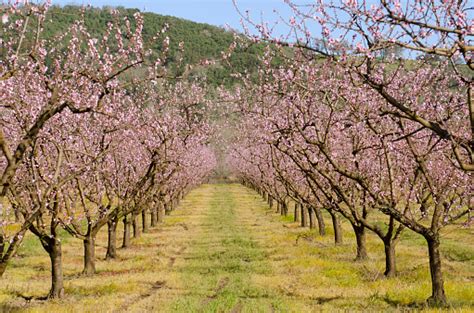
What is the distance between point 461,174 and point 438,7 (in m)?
11.0

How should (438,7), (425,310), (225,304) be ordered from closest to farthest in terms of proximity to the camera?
(438,7)
(425,310)
(225,304)

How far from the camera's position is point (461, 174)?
18.9 metres

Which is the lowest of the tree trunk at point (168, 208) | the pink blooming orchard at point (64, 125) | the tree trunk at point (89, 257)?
the tree trunk at point (168, 208)

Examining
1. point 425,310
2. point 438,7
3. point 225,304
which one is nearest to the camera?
point 438,7

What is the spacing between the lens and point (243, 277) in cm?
2028

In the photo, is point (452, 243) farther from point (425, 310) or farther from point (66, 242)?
point (66, 242)

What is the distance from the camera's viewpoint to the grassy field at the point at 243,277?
15555 mm

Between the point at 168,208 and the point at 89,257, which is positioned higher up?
the point at 89,257

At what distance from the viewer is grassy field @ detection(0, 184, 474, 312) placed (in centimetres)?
1555

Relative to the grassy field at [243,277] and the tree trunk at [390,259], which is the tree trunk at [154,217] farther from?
the tree trunk at [390,259]

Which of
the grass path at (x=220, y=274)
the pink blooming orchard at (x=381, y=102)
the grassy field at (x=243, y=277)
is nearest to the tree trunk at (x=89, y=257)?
the grassy field at (x=243, y=277)

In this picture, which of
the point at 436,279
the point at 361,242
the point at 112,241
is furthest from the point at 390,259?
the point at 112,241

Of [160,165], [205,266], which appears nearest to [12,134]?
[160,165]

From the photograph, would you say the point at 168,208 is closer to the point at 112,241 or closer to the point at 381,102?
the point at 112,241
